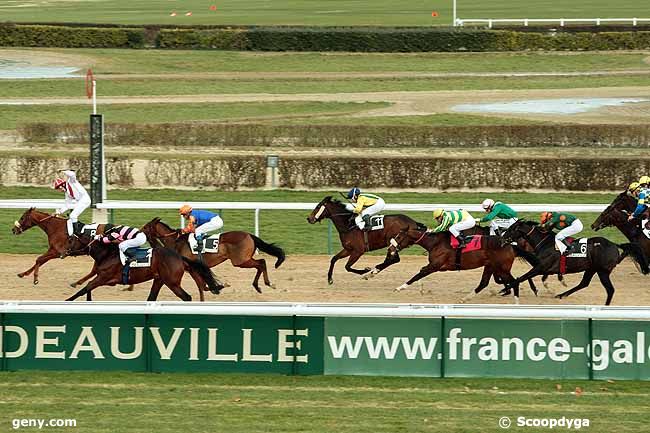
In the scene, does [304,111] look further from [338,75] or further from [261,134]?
[338,75]

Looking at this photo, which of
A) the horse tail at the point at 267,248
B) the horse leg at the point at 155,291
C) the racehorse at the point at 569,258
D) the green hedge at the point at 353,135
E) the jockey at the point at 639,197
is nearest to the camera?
the horse leg at the point at 155,291

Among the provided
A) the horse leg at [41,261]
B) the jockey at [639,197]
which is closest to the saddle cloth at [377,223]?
the jockey at [639,197]

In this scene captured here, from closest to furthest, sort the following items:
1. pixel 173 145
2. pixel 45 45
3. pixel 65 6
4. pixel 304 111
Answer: pixel 173 145
pixel 304 111
pixel 45 45
pixel 65 6

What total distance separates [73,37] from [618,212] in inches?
1013

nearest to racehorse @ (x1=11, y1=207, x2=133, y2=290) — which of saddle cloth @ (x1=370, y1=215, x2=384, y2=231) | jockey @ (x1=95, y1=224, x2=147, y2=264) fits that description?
jockey @ (x1=95, y1=224, x2=147, y2=264)

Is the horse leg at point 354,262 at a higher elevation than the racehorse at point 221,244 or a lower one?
lower

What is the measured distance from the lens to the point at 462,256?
13438mm

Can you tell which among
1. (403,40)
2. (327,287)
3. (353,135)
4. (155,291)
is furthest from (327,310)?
(403,40)

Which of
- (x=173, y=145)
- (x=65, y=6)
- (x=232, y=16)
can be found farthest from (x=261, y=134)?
(x=65, y=6)

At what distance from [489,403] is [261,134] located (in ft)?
46.2

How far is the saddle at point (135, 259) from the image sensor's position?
12.3 metres

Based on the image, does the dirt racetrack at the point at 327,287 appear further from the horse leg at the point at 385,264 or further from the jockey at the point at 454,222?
the jockey at the point at 454,222

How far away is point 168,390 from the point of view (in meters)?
10.1

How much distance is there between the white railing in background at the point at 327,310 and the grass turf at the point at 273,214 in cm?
574
